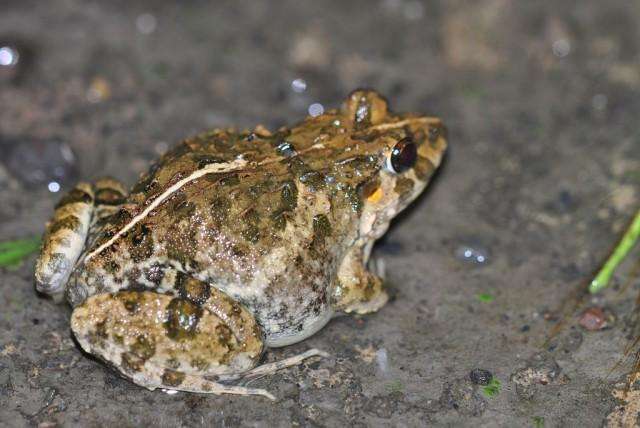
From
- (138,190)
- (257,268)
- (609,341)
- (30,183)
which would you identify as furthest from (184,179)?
(609,341)

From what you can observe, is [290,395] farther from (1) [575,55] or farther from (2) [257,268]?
(1) [575,55]

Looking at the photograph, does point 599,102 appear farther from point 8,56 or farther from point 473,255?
point 8,56

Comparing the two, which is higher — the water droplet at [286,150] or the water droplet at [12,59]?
the water droplet at [286,150]

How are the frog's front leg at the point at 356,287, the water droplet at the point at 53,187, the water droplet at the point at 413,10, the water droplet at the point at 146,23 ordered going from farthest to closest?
the water droplet at the point at 413,10
the water droplet at the point at 146,23
the water droplet at the point at 53,187
the frog's front leg at the point at 356,287

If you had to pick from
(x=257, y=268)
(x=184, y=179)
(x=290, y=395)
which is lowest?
(x=290, y=395)

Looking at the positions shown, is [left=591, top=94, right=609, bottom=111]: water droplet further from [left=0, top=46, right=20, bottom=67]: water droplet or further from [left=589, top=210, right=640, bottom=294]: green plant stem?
[left=0, top=46, right=20, bottom=67]: water droplet

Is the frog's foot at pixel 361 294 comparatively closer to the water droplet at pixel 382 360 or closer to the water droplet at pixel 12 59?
the water droplet at pixel 382 360

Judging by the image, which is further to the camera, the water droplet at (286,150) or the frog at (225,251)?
the water droplet at (286,150)

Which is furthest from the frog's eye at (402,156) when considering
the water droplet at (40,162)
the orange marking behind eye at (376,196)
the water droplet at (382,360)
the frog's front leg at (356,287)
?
the water droplet at (40,162)
